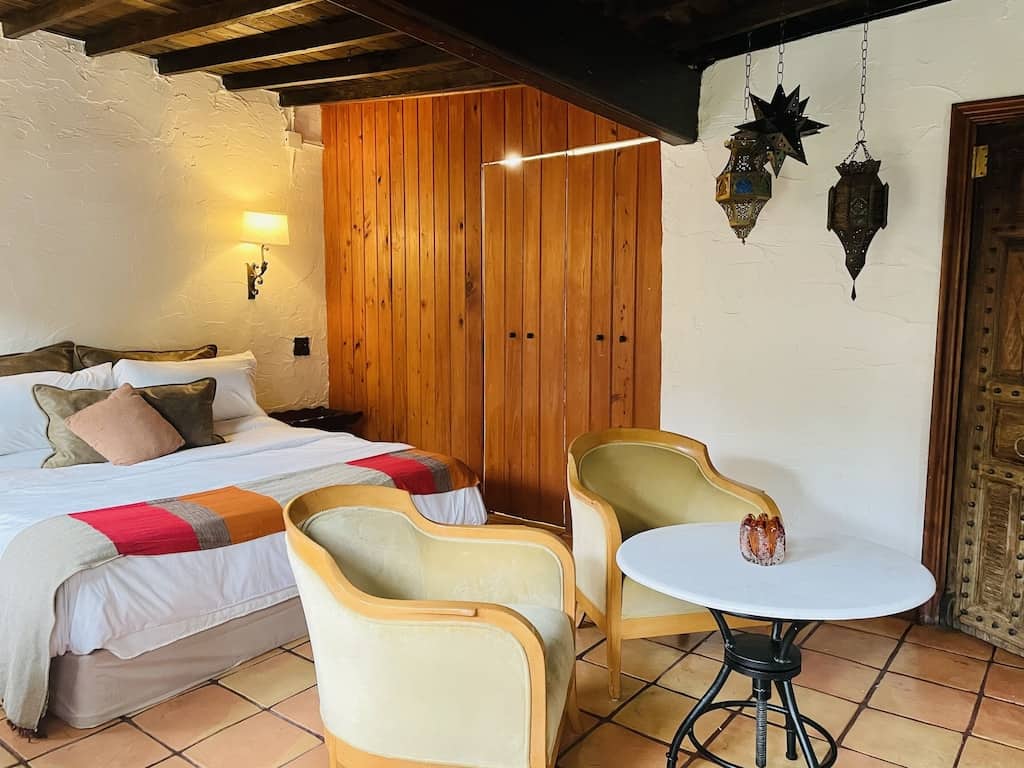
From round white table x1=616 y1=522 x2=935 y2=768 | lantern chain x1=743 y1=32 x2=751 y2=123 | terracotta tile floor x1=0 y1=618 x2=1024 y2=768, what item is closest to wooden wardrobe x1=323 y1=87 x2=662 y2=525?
lantern chain x1=743 y1=32 x2=751 y2=123

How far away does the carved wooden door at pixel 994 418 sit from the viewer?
2678 mm

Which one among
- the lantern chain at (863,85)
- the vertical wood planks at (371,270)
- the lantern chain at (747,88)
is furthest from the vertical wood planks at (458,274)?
the lantern chain at (863,85)

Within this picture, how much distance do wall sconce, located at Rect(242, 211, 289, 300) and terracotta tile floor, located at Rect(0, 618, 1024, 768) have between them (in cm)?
240

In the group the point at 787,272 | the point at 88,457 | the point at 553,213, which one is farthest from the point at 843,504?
the point at 88,457

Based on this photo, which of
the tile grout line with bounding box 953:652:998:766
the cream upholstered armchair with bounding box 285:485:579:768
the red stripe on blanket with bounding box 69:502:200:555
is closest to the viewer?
the cream upholstered armchair with bounding box 285:485:579:768

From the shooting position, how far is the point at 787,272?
312 centimetres

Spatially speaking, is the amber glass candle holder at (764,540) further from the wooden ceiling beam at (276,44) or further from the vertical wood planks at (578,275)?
the wooden ceiling beam at (276,44)

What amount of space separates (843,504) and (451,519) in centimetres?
160

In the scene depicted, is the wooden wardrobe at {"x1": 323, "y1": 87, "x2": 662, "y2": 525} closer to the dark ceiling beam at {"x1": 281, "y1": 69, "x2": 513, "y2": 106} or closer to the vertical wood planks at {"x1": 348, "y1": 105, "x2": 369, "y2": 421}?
the vertical wood planks at {"x1": 348, "y1": 105, "x2": 369, "y2": 421}

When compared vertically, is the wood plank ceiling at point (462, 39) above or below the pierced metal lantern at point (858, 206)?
above

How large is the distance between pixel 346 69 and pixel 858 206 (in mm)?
2451

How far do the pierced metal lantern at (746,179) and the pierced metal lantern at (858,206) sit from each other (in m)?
0.26

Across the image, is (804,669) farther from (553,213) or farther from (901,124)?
(553,213)

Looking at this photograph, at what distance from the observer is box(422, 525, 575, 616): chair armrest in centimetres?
206
